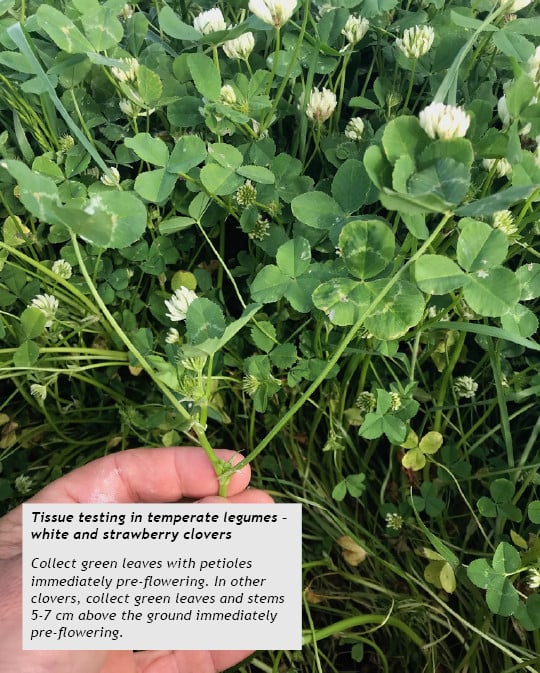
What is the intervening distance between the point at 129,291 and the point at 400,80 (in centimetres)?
54

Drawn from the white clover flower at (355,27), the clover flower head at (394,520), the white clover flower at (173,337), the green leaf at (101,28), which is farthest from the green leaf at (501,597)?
the green leaf at (101,28)

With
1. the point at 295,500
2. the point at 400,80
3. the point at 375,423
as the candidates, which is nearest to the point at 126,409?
the point at 295,500

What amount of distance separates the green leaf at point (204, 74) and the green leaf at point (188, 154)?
56 millimetres

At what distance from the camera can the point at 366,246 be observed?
0.59m

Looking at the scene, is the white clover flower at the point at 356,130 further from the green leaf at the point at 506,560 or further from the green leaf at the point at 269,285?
the green leaf at the point at 506,560

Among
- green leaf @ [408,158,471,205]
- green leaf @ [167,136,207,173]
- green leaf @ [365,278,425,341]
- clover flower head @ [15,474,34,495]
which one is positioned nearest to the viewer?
green leaf @ [408,158,471,205]

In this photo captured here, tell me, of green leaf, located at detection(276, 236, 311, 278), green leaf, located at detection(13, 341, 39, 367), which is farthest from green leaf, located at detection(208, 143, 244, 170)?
green leaf, located at detection(13, 341, 39, 367)

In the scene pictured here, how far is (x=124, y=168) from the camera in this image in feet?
3.08

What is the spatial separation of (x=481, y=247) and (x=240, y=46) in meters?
0.41

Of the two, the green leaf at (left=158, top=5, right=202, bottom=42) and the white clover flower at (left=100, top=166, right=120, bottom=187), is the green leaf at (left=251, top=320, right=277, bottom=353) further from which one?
the green leaf at (left=158, top=5, right=202, bottom=42)

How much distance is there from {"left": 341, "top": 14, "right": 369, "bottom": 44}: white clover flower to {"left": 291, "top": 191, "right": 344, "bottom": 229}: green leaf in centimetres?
25

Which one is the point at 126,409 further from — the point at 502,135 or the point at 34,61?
the point at 502,135

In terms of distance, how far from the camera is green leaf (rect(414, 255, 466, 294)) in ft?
1.93

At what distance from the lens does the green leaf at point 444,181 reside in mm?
498
